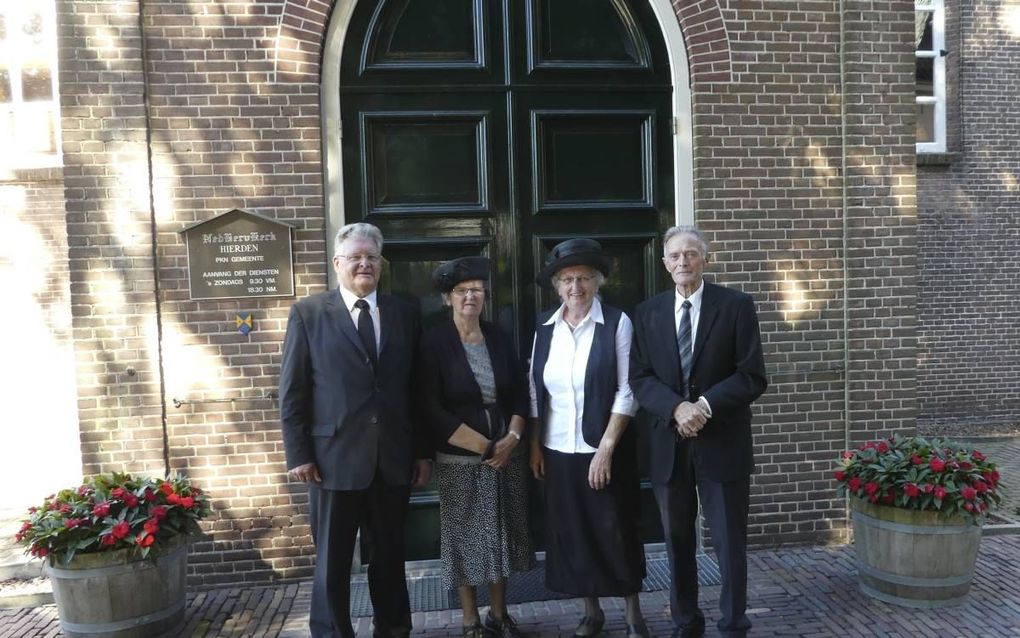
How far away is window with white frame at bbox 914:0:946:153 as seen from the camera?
34.6ft

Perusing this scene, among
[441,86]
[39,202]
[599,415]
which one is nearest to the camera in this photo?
[599,415]

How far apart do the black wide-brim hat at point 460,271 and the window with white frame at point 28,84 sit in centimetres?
634

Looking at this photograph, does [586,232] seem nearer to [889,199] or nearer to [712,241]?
[712,241]

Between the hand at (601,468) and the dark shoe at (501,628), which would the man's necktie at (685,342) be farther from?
the dark shoe at (501,628)

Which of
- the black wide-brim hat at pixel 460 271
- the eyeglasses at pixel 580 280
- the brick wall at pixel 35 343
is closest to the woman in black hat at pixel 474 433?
the black wide-brim hat at pixel 460 271

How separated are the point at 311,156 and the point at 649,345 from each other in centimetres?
278

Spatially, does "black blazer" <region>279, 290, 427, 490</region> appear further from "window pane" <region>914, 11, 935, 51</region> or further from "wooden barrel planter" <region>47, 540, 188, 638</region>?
"window pane" <region>914, 11, 935, 51</region>

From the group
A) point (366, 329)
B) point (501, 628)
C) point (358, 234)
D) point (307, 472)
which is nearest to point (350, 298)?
point (366, 329)

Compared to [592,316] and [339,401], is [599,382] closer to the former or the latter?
[592,316]

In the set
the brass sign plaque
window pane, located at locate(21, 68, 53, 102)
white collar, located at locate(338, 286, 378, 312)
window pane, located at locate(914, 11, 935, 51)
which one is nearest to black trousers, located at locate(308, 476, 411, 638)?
white collar, located at locate(338, 286, 378, 312)

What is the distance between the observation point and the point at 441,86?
17.8 ft

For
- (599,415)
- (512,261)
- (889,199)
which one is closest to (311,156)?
(512,261)

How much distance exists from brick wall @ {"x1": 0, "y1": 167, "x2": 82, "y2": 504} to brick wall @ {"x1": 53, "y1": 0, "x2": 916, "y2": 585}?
11.1 feet

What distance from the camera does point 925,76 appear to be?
10.7 metres
